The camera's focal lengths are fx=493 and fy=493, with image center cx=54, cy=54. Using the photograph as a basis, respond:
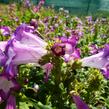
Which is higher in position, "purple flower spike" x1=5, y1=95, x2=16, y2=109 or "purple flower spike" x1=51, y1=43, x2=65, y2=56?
"purple flower spike" x1=51, y1=43, x2=65, y2=56

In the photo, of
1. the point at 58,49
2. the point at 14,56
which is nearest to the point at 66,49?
the point at 58,49

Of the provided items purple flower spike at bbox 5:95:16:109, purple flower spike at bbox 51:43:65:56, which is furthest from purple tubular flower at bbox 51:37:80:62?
purple flower spike at bbox 5:95:16:109

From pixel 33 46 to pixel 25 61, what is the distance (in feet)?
0.15

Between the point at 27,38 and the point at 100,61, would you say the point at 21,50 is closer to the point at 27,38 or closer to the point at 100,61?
the point at 27,38

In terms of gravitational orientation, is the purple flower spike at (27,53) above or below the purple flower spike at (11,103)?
above

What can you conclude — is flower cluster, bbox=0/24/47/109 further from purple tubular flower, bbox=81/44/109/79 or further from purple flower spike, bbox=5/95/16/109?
purple tubular flower, bbox=81/44/109/79

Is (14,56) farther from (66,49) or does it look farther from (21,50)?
(66,49)

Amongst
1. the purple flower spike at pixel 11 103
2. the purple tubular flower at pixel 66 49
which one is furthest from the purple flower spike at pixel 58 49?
the purple flower spike at pixel 11 103

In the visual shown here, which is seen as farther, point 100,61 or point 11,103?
point 100,61

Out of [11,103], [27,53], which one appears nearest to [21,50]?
[27,53]

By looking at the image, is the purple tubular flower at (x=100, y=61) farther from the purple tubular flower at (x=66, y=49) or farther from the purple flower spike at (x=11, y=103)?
the purple flower spike at (x=11, y=103)

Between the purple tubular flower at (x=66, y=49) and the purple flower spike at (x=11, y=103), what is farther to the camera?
the purple tubular flower at (x=66, y=49)

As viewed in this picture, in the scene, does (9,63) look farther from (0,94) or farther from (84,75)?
(84,75)

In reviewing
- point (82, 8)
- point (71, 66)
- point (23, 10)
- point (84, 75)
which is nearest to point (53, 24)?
point (23, 10)
